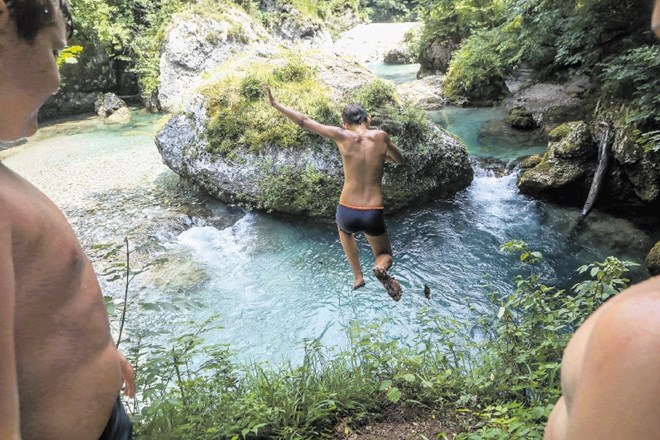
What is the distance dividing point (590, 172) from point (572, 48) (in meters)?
3.61

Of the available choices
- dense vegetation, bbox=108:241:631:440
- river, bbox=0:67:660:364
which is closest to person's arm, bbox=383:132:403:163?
dense vegetation, bbox=108:241:631:440

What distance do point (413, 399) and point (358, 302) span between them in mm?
2709

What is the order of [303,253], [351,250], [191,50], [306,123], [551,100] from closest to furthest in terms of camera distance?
1. [306,123]
2. [351,250]
3. [303,253]
4. [551,100]
5. [191,50]

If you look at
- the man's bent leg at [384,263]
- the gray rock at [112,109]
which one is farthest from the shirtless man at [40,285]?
Result: the gray rock at [112,109]

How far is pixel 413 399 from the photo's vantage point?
3.26 m

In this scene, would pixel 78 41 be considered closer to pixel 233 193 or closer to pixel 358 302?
pixel 233 193

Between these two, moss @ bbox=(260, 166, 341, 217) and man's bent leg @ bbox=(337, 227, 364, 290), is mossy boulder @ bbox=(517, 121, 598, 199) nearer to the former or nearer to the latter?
moss @ bbox=(260, 166, 341, 217)

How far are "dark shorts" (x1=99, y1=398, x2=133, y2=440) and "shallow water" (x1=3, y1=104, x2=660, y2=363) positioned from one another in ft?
12.4

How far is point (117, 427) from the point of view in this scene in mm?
1241

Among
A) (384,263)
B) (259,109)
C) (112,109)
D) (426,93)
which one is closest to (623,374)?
(384,263)

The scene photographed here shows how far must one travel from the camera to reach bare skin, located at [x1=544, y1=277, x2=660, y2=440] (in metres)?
0.52

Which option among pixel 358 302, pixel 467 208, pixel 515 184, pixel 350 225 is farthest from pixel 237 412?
pixel 515 184

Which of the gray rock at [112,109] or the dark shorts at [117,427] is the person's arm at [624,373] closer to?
the dark shorts at [117,427]

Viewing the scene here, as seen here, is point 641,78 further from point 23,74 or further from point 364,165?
point 23,74
